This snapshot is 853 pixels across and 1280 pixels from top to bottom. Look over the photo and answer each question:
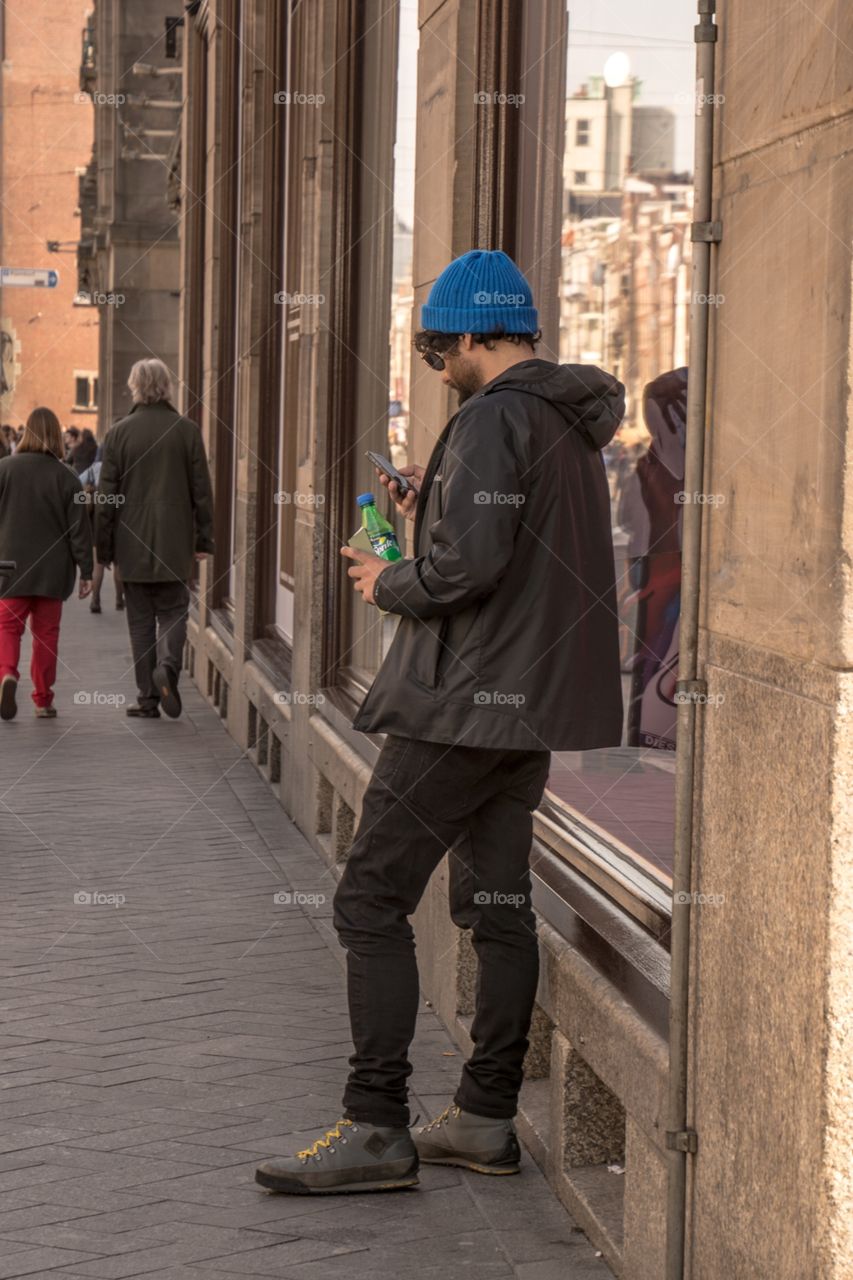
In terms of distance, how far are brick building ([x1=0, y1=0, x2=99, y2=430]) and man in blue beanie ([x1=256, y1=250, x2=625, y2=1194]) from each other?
224ft

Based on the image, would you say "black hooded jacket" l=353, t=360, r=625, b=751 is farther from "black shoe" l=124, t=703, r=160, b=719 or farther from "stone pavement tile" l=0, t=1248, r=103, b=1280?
"black shoe" l=124, t=703, r=160, b=719

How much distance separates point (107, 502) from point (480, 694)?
8546 mm

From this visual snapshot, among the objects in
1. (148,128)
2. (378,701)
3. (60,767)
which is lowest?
(60,767)

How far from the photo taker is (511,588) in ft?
13.8

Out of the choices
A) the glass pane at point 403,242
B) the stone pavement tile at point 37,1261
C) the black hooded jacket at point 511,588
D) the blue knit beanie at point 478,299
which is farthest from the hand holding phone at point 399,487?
the glass pane at point 403,242

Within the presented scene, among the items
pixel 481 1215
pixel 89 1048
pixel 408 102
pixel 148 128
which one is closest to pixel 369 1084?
pixel 481 1215

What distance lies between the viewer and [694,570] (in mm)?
3434

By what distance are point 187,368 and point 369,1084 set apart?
12659mm

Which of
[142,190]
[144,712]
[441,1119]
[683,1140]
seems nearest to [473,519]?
[683,1140]

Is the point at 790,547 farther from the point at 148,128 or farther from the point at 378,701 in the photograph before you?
the point at 148,128

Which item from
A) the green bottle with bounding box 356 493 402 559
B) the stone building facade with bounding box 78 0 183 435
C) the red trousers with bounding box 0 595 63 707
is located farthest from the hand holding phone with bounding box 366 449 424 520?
the stone building facade with bounding box 78 0 183 435

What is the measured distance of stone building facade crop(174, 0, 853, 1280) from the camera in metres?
2.83

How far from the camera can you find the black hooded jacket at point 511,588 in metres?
4.10

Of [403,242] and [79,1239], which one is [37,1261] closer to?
[79,1239]
